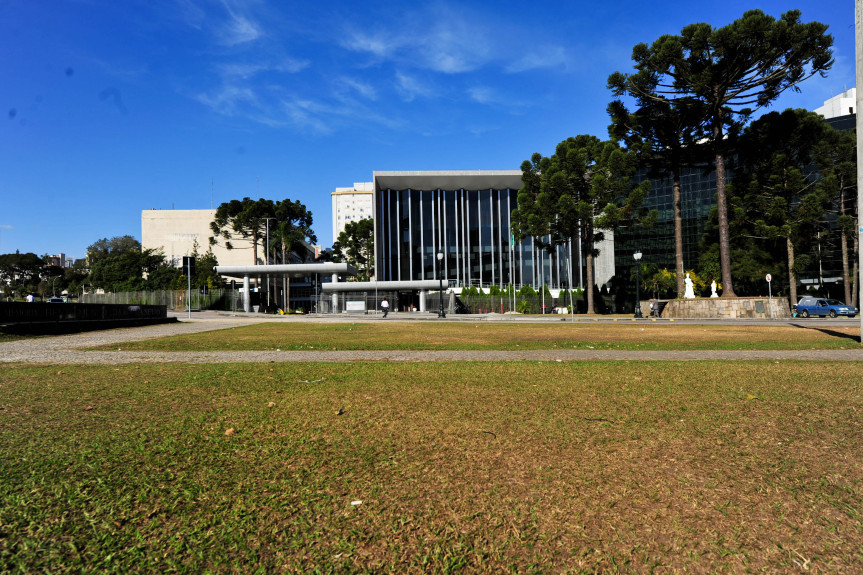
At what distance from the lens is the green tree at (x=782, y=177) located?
39125 millimetres

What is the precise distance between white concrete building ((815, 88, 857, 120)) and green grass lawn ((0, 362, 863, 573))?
105333mm

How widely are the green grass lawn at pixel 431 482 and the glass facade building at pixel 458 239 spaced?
65.9 meters

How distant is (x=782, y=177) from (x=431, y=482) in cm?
4693

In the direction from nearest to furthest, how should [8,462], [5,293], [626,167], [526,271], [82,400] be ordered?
1. [8,462]
2. [82,400]
3. [626,167]
4. [526,271]
5. [5,293]

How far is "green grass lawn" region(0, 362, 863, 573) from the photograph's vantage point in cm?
221

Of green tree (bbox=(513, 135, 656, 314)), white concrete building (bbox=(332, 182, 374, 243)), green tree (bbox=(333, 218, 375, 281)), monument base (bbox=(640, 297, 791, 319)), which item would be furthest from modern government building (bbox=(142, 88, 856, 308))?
white concrete building (bbox=(332, 182, 374, 243))

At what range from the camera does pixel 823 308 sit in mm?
35812

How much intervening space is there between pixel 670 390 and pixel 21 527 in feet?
19.1

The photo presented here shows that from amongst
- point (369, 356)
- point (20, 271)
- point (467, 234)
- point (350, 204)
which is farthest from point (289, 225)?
point (350, 204)

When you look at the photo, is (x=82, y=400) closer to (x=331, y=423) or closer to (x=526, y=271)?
(x=331, y=423)

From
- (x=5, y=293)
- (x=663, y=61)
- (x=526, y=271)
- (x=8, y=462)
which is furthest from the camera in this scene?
(x=5, y=293)

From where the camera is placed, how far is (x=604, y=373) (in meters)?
7.54

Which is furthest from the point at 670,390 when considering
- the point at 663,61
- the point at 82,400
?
the point at 663,61

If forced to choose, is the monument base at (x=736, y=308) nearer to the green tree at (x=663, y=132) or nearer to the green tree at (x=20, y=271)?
the green tree at (x=663, y=132)
